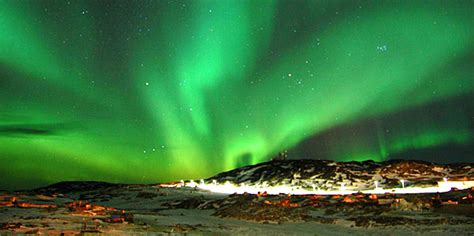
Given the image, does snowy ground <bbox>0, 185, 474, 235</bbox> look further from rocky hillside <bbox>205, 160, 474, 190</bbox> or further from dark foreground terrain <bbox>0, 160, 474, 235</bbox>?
rocky hillside <bbox>205, 160, 474, 190</bbox>

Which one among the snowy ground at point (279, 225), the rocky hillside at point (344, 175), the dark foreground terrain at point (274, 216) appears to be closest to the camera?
the snowy ground at point (279, 225)

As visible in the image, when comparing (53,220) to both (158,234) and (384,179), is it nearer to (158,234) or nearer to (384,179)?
(158,234)

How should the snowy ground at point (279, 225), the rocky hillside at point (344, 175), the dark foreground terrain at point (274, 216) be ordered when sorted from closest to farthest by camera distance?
1. the snowy ground at point (279, 225)
2. the dark foreground terrain at point (274, 216)
3. the rocky hillside at point (344, 175)

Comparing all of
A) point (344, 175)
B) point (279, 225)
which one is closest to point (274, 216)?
point (279, 225)

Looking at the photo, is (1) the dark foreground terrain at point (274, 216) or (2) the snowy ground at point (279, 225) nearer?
(2) the snowy ground at point (279, 225)

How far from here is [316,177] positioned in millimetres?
79688

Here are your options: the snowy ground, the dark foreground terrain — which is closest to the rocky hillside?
the dark foreground terrain

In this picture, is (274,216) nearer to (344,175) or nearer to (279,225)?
(279,225)

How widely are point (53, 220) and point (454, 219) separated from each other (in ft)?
81.1

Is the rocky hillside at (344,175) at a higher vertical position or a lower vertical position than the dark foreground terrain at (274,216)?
higher

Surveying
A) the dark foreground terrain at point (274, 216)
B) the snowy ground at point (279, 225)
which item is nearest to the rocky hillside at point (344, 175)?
the dark foreground terrain at point (274, 216)

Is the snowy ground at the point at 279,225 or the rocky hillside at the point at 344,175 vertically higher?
the rocky hillside at the point at 344,175

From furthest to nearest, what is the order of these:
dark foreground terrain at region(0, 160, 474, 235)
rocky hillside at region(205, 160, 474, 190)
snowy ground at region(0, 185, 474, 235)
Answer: rocky hillside at region(205, 160, 474, 190) < dark foreground terrain at region(0, 160, 474, 235) < snowy ground at region(0, 185, 474, 235)

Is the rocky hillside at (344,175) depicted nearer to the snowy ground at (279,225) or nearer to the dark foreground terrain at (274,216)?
the dark foreground terrain at (274,216)
